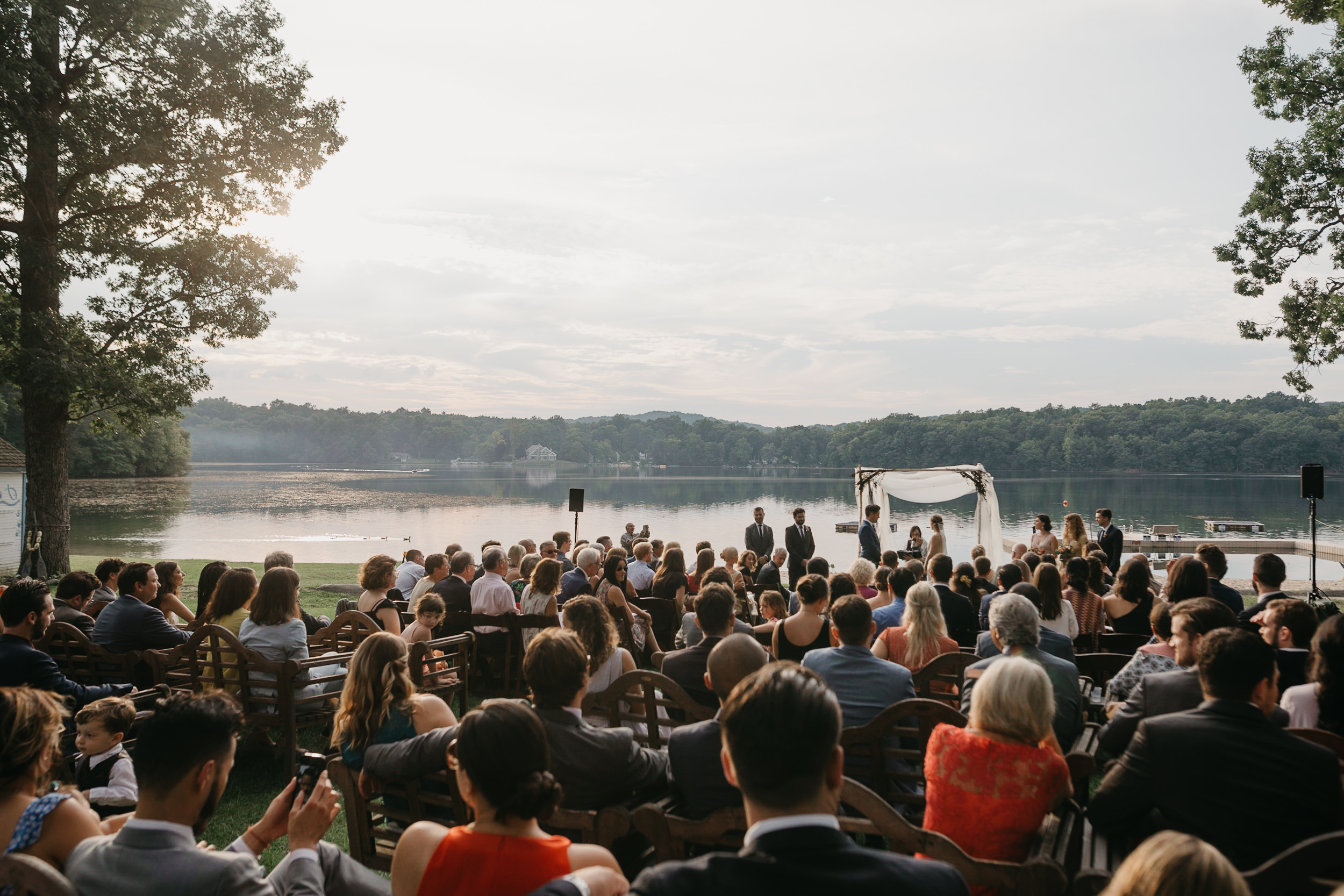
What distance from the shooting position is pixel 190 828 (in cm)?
206

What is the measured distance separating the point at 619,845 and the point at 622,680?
2.26 feet

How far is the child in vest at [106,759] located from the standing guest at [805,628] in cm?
365

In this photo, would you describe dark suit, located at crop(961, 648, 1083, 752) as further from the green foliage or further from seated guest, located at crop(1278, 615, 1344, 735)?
the green foliage

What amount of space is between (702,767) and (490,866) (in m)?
1.06

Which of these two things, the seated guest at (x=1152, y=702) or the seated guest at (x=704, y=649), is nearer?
Answer: the seated guest at (x=1152, y=702)

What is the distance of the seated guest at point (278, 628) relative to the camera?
5.17 meters

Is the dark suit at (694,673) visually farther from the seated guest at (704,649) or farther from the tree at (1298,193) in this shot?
the tree at (1298,193)

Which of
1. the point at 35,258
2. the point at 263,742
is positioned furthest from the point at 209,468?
the point at 263,742

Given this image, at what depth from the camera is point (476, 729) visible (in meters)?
1.97

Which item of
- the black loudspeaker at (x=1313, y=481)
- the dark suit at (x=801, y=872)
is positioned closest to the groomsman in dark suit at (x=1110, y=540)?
the black loudspeaker at (x=1313, y=481)

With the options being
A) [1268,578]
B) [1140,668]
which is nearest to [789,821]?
A: [1140,668]

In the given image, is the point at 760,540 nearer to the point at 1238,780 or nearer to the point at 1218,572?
the point at 1218,572

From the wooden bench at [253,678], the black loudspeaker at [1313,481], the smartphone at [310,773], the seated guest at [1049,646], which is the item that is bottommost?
the wooden bench at [253,678]

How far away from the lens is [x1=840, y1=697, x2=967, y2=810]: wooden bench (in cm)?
298
